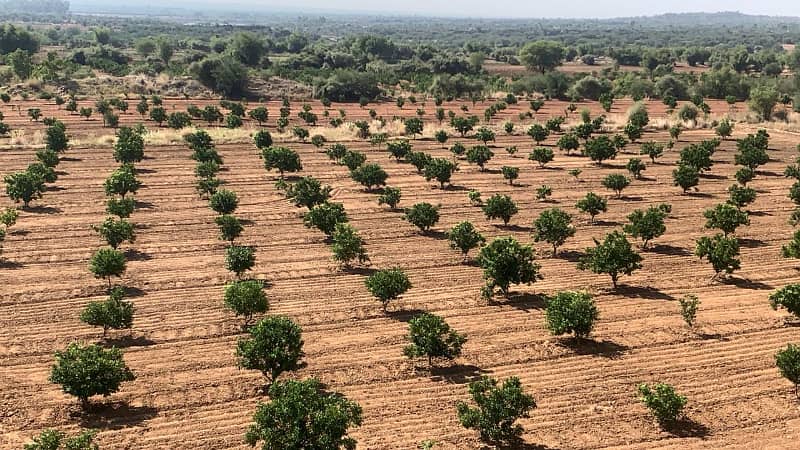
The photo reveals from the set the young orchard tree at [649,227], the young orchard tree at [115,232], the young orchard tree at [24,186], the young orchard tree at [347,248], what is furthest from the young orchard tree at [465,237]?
the young orchard tree at [24,186]

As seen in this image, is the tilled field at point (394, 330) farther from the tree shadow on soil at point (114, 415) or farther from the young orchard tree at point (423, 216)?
the young orchard tree at point (423, 216)

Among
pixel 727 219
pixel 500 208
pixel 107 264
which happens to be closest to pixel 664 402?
pixel 727 219

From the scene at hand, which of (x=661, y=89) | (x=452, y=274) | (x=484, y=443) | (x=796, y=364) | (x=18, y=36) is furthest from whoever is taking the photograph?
(x=18, y=36)

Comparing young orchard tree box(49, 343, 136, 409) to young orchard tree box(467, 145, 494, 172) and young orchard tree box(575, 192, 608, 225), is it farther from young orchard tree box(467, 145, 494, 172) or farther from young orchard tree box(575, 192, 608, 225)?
young orchard tree box(467, 145, 494, 172)

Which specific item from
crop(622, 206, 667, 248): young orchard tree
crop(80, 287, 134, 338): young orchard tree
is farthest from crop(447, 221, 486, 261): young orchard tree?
crop(80, 287, 134, 338): young orchard tree

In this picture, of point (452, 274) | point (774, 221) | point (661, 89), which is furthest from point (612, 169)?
point (661, 89)

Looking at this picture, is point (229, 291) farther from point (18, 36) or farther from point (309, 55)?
point (18, 36)

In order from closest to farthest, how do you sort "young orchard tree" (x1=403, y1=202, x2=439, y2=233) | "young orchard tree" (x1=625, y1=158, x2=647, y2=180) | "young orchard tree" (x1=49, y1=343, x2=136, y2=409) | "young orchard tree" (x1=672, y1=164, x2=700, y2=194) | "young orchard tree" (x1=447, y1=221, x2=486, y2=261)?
"young orchard tree" (x1=49, y1=343, x2=136, y2=409) < "young orchard tree" (x1=447, y1=221, x2=486, y2=261) < "young orchard tree" (x1=403, y1=202, x2=439, y2=233) < "young orchard tree" (x1=672, y1=164, x2=700, y2=194) < "young orchard tree" (x1=625, y1=158, x2=647, y2=180)
